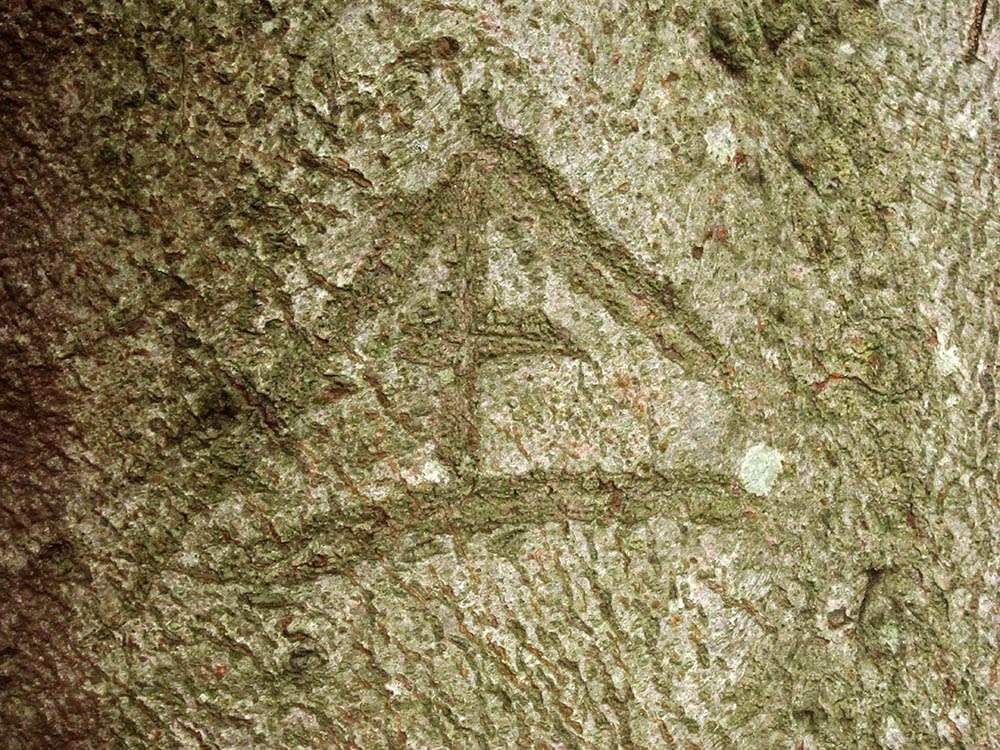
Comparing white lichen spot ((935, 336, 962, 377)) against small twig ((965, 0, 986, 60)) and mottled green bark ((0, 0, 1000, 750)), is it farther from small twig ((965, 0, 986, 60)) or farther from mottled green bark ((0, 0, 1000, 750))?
small twig ((965, 0, 986, 60))

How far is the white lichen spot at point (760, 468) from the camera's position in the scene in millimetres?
1472

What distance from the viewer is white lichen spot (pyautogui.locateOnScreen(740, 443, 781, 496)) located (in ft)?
4.83

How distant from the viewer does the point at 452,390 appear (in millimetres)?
1396

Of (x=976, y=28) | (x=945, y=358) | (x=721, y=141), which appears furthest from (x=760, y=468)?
(x=976, y=28)

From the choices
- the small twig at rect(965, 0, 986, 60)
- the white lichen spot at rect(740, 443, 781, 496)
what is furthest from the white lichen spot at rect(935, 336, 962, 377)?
the small twig at rect(965, 0, 986, 60)

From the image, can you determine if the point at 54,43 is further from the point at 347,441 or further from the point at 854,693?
the point at 854,693

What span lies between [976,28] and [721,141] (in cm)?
45

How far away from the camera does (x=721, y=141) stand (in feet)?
4.64

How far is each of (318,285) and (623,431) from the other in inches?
17.8

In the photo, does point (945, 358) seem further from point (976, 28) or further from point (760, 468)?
point (976, 28)

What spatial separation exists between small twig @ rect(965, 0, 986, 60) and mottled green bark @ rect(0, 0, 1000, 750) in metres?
0.02

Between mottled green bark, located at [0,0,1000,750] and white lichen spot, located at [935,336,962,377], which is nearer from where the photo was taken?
mottled green bark, located at [0,0,1000,750]

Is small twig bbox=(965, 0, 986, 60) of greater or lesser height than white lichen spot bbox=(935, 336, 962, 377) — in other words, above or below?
above

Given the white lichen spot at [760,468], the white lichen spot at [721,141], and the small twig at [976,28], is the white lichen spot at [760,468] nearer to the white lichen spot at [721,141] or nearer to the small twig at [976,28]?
the white lichen spot at [721,141]
